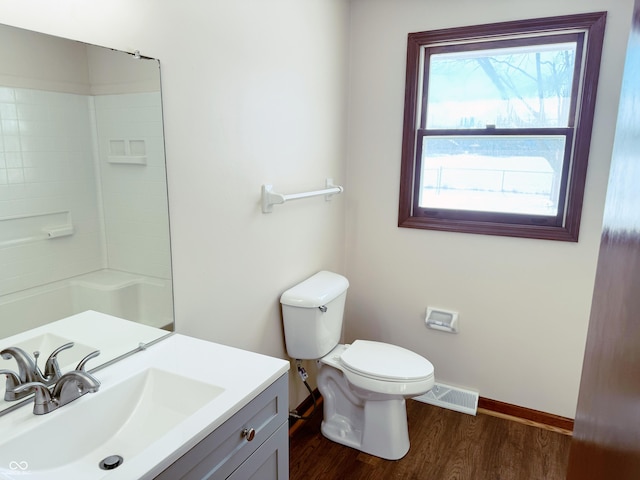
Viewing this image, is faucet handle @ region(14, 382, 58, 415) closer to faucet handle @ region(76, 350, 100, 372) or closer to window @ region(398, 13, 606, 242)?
faucet handle @ region(76, 350, 100, 372)

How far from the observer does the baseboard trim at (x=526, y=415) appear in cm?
238

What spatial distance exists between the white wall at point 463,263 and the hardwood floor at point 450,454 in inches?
8.7

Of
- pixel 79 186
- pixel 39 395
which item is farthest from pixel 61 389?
pixel 79 186

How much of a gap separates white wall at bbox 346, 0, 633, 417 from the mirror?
60.3 inches

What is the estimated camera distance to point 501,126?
2342 mm

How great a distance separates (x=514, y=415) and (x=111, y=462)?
2247mm

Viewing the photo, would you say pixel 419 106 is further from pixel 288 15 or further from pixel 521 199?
pixel 288 15

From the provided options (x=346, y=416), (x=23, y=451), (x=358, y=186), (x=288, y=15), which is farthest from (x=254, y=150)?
(x=346, y=416)

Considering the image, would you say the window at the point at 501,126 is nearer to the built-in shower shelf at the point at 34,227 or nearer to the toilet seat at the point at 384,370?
the toilet seat at the point at 384,370

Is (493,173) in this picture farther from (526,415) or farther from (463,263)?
(526,415)

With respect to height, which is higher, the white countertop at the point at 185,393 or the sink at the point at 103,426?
the white countertop at the point at 185,393

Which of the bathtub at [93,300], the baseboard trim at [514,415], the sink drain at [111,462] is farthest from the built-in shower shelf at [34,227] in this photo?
the baseboard trim at [514,415]

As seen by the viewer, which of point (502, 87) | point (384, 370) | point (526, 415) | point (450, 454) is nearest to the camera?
point (384, 370)

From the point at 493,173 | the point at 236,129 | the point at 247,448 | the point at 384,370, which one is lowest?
the point at 384,370
